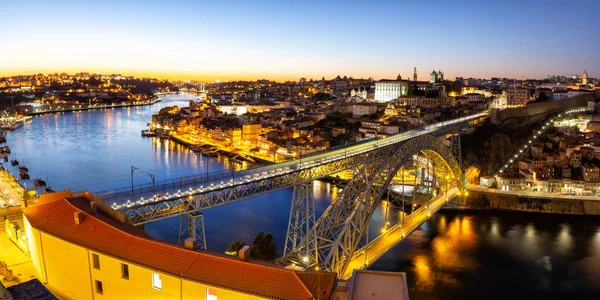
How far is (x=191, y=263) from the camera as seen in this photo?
12.0 ft

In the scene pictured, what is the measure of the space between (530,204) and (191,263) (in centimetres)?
1443

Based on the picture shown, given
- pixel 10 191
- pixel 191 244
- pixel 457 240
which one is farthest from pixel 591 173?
pixel 10 191

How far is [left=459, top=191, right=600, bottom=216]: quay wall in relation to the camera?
48.5 ft

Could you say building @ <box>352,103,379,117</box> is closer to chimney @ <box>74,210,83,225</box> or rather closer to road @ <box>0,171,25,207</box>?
road @ <box>0,171,25,207</box>

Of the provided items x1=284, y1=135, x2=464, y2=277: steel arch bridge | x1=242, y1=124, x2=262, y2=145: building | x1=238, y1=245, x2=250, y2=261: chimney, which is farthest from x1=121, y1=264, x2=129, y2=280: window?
x1=242, y1=124, x2=262, y2=145: building

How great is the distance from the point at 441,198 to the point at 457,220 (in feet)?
3.00

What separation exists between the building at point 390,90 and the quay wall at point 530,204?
2322 centimetres

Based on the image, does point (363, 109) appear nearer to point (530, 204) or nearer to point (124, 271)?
point (530, 204)

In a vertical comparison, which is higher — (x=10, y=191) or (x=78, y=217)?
(x=78, y=217)

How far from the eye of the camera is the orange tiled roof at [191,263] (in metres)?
3.38

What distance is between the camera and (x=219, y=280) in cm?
348

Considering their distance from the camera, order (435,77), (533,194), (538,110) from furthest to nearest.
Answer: (435,77), (538,110), (533,194)

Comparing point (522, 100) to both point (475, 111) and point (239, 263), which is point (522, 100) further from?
point (239, 263)

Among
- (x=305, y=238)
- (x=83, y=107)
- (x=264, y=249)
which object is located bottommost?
(x=264, y=249)
